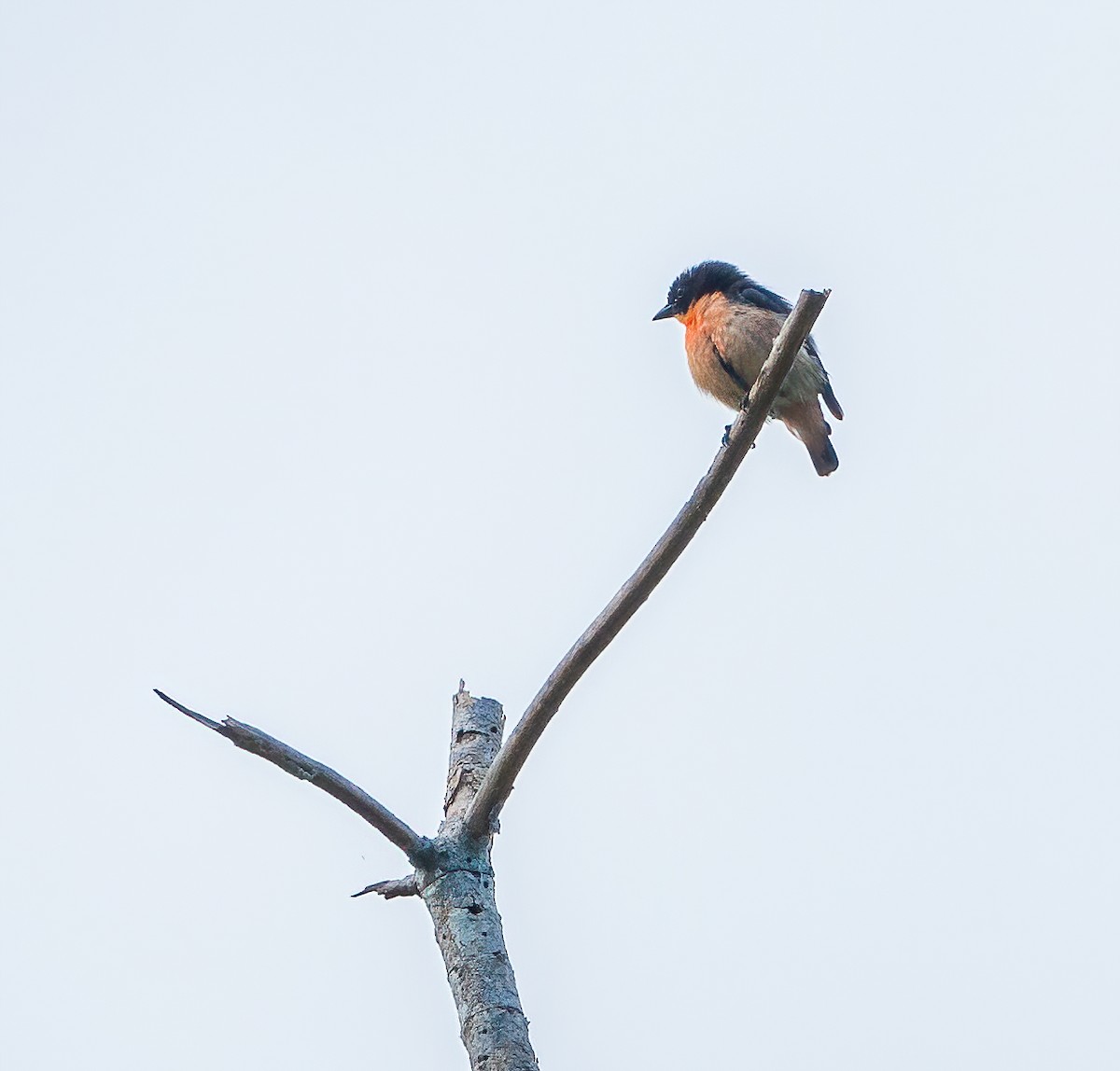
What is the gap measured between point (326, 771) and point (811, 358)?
472cm

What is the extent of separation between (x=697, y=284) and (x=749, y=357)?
1.27 meters

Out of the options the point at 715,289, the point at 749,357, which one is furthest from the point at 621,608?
the point at 715,289

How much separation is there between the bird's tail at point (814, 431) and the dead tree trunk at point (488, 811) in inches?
137

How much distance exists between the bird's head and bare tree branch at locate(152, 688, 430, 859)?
16.8ft

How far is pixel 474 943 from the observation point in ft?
12.2

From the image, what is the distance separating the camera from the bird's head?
822 centimetres

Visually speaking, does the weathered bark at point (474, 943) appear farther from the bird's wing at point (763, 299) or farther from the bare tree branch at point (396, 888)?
the bird's wing at point (763, 299)

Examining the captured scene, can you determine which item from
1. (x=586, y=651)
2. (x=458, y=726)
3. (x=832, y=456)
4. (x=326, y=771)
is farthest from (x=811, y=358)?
(x=326, y=771)

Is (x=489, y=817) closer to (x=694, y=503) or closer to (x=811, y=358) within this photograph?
(x=694, y=503)

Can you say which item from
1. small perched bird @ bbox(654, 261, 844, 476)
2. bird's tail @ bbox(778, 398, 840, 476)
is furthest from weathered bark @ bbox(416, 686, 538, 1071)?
bird's tail @ bbox(778, 398, 840, 476)

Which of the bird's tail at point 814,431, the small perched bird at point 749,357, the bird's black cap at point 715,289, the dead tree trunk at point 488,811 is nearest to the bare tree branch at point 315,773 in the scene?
the dead tree trunk at point 488,811

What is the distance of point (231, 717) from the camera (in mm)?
3574

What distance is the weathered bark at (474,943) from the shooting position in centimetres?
343

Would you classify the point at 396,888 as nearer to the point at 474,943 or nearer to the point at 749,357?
the point at 474,943
